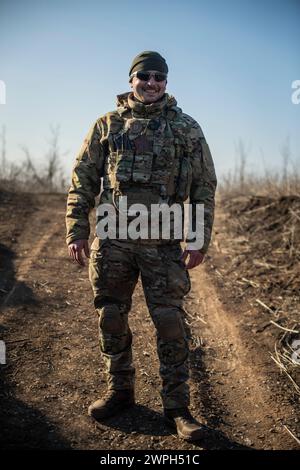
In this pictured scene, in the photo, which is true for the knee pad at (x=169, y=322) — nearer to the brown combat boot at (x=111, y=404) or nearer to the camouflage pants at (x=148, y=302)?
the camouflage pants at (x=148, y=302)

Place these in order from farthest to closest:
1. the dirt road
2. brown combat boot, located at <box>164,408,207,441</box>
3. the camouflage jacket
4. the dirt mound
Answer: the dirt mound < the camouflage jacket < the dirt road < brown combat boot, located at <box>164,408,207,441</box>

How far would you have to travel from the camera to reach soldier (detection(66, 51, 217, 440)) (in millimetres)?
3180

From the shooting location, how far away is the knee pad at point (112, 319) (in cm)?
324

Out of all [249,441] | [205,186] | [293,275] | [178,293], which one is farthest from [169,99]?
[293,275]

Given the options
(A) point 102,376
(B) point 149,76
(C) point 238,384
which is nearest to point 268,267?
(C) point 238,384

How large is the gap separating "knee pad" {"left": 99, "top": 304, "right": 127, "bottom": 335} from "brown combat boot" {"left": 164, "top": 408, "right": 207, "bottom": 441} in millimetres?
637

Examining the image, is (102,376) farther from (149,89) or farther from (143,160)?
(149,89)

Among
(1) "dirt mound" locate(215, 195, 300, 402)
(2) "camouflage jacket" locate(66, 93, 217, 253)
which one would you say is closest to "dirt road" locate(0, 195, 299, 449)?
(1) "dirt mound" locate(215, 195, 300, 402)

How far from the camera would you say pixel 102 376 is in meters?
3.85

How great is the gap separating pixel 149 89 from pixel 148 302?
145cm

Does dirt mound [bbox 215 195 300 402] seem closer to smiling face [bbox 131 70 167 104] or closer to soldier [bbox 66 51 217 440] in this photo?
soldier [bbox 66 51 217 440]

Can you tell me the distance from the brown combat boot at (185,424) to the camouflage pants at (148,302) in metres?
0.05

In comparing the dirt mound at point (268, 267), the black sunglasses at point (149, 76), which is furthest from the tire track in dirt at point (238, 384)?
the black sunglasses at point (149, 76)

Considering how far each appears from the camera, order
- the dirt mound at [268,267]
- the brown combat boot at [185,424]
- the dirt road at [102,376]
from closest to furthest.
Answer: the brown combat boot at [185,424] → the dirt road at [102,376] → the dirt mound at [268,267]
